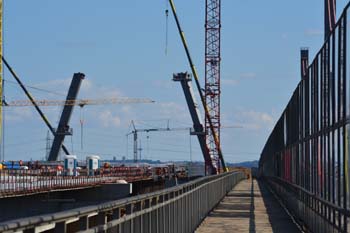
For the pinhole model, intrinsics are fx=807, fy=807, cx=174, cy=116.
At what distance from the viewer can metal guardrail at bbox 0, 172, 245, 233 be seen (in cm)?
755

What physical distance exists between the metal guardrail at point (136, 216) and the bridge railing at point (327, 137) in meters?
3.42

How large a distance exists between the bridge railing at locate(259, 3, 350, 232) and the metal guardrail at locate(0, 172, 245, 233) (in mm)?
3424

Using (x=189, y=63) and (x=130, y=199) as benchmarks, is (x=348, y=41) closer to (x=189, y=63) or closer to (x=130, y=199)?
(x=130, y=199)

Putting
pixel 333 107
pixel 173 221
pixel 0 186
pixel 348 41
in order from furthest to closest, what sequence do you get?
pixel 0 186 < pixel 173 221 < pixel 333 107 < pixel 348 41

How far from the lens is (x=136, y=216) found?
13.2m

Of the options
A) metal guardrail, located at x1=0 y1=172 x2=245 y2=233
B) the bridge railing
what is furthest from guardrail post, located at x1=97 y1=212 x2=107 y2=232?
the bridge railing

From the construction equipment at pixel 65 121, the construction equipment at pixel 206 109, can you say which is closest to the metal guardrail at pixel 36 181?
the construction equipment at pixel 206 109

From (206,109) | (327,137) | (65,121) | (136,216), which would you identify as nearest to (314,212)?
(327,137)

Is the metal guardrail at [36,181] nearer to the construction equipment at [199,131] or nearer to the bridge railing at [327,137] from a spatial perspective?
the bridge railing at [327,137]

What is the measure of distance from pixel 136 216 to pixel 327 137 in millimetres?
5669

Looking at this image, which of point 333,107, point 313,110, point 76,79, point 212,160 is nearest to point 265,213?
point 313,110

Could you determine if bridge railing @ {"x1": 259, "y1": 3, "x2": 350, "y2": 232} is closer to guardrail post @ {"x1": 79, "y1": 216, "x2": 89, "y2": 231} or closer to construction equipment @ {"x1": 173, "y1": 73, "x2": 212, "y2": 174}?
guardrail post @ {"x1": 79, "y1": 216, "x2": 89, "y2": 231}

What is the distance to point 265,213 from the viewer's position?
119ft

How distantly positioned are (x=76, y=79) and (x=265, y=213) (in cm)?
14433
